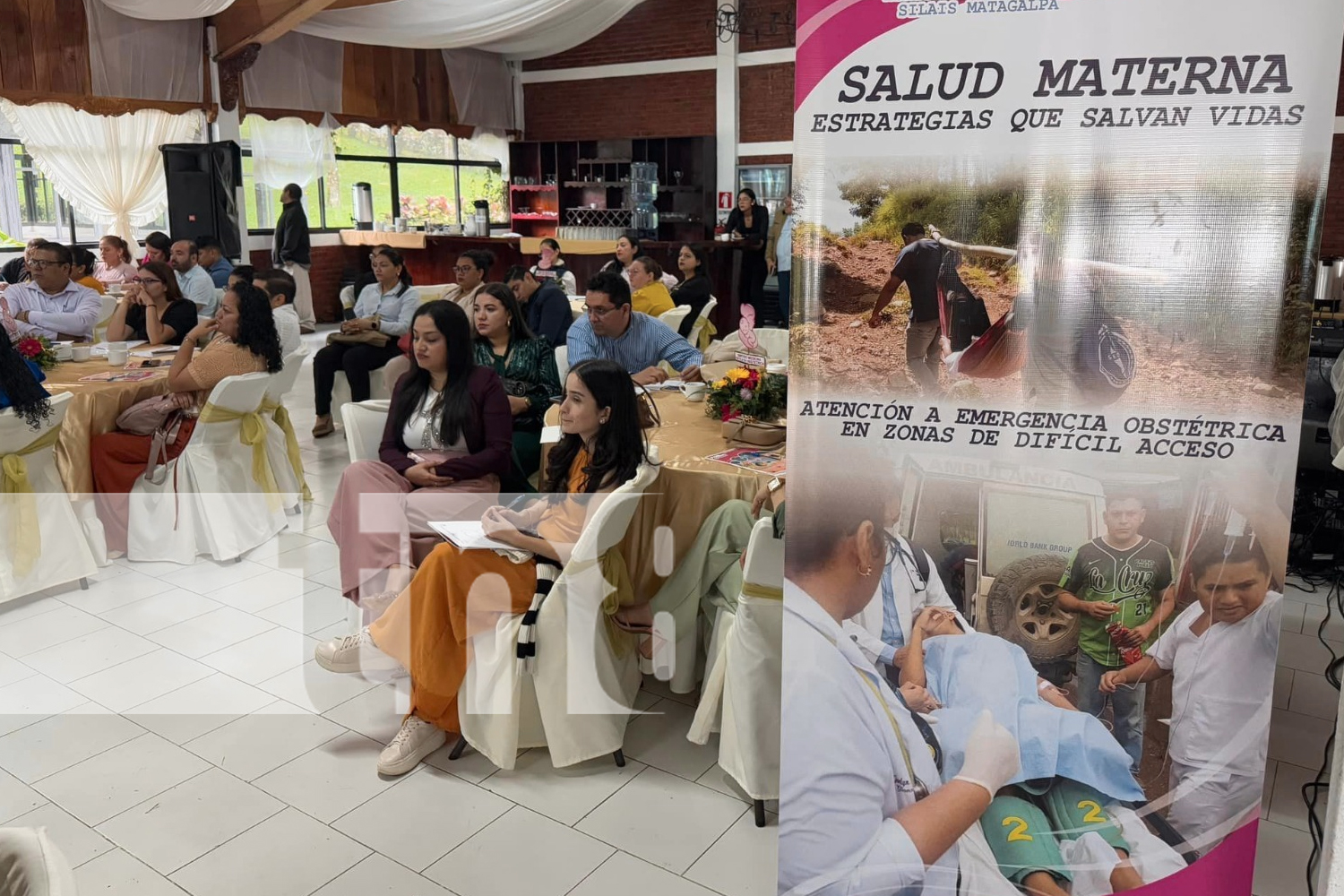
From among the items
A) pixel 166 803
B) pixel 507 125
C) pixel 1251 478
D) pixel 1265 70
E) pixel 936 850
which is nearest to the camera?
pixel 1265 70

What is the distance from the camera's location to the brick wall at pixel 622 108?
12.4 m

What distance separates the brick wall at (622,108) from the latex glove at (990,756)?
11.2m

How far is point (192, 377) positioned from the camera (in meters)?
4.61

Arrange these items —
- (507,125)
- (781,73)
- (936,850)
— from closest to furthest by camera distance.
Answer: (936,850) → (781,73) → (507,125)

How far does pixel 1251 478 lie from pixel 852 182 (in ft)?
2.63

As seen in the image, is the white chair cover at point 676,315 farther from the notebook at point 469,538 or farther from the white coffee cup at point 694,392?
the notebook at point 469,538

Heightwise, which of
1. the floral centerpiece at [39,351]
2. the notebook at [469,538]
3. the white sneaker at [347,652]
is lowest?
the white sneaker at [347,652]

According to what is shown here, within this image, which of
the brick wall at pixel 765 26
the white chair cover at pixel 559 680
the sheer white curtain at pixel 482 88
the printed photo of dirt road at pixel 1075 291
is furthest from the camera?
the sheer white curtain at pixel 482 88

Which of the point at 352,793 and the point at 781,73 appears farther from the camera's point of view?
the point at 781,73

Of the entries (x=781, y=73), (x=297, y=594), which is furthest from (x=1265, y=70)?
(x=781, y=73)

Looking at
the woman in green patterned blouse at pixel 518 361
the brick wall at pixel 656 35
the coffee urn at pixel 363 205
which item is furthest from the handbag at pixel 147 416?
the brick wall at pixel 656 35

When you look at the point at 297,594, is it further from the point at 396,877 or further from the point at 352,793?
the point at 396,877

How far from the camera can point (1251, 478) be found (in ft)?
5.41

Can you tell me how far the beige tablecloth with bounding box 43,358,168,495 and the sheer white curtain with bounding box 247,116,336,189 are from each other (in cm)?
765
